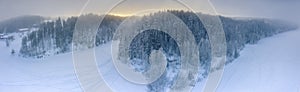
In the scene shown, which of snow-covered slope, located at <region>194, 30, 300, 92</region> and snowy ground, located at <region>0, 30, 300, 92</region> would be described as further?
snow-covered slope, located at <region>194, 30, 300, 92</region>

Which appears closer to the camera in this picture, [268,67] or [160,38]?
[160,38]

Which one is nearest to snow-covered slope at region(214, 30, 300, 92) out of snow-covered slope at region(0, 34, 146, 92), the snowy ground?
the snowy ground

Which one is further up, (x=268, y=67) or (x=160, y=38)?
(x=160, y=38)

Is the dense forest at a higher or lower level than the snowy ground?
higher

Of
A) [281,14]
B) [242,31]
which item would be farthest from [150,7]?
[281,14]

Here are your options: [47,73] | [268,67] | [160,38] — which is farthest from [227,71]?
[47,73]

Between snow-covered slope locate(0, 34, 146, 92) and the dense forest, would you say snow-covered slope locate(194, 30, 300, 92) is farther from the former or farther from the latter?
snow-covered slope locate(0, 34, 146, 92)

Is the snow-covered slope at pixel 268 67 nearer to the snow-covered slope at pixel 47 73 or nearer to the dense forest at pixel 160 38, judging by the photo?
the dense forest at pixel 160 38

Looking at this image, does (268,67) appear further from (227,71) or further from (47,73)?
(47,73)
